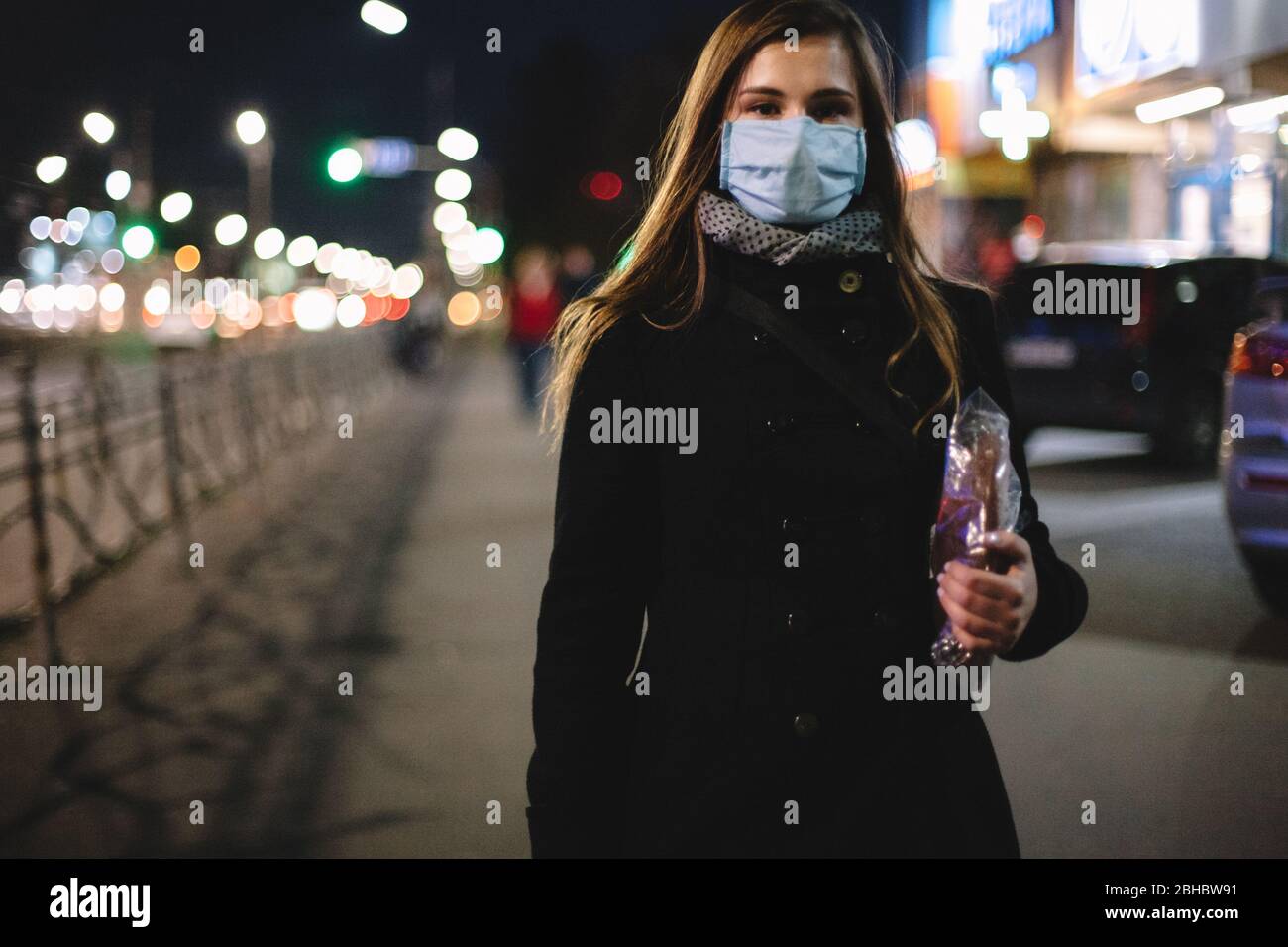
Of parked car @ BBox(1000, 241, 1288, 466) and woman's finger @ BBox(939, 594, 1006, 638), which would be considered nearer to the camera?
woman's finger @ BBox(939, 594, 1006, 638)

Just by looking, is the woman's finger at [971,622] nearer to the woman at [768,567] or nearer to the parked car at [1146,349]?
the woman at [768,567]

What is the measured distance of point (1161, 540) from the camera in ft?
30.0

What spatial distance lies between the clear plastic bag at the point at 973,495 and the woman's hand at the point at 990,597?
17mm

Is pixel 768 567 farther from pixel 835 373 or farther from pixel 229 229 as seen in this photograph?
pixel 229 229

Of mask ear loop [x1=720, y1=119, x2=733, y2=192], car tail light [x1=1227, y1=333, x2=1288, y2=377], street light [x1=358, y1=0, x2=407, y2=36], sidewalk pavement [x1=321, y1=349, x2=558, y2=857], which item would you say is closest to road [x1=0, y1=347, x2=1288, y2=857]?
sidewalk pavement [x1=321, y1=349, x2=558, y2=857]

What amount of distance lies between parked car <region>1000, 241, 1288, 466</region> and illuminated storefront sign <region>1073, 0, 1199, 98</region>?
571 centimetres

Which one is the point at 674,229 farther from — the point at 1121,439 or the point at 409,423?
the point at 409,423

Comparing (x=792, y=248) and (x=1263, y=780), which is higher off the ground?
(x=792, y=248)

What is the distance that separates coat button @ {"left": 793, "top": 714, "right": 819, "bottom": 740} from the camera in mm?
1867

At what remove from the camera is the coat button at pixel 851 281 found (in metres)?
2.02

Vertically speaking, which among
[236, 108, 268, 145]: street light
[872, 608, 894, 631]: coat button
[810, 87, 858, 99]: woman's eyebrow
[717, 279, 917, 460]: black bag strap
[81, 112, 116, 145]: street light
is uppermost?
[236, 108, 268, 145]: street light

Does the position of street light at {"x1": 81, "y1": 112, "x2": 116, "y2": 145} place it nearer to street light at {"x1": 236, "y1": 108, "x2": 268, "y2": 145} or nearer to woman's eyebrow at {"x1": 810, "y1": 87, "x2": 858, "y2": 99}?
street light at {"x1": 236, "y1": 108, "x2": 268, "y2": 145}
